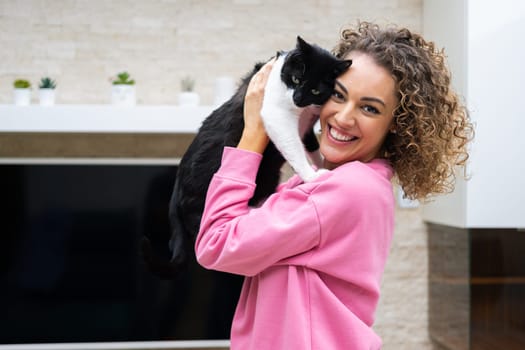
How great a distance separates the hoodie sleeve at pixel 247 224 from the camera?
3.25 feet

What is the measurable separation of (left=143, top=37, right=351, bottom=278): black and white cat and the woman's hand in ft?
0.04

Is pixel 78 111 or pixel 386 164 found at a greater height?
pixel 78 111

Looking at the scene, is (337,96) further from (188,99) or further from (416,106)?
(188,99)

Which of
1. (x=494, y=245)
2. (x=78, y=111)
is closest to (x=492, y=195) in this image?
(x=494, y=245)

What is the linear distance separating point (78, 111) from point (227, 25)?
2.70 ft

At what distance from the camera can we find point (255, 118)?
113 centimetres

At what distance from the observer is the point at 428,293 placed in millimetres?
2840

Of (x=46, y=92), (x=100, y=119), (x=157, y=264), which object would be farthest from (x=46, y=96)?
(x=157, y=264)

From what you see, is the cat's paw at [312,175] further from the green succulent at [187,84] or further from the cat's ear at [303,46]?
the green succulent at [187,84]

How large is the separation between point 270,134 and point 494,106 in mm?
1545

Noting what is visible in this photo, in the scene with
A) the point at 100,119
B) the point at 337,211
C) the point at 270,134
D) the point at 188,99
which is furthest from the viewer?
the point at 188,99

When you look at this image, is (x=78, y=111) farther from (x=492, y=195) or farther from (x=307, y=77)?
(x=492, y=195)

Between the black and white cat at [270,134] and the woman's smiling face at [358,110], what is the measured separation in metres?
0.03

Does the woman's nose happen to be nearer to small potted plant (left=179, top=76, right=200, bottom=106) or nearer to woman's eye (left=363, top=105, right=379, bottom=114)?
woman's eye (left=363, top=105, right=379, bottom=114)
